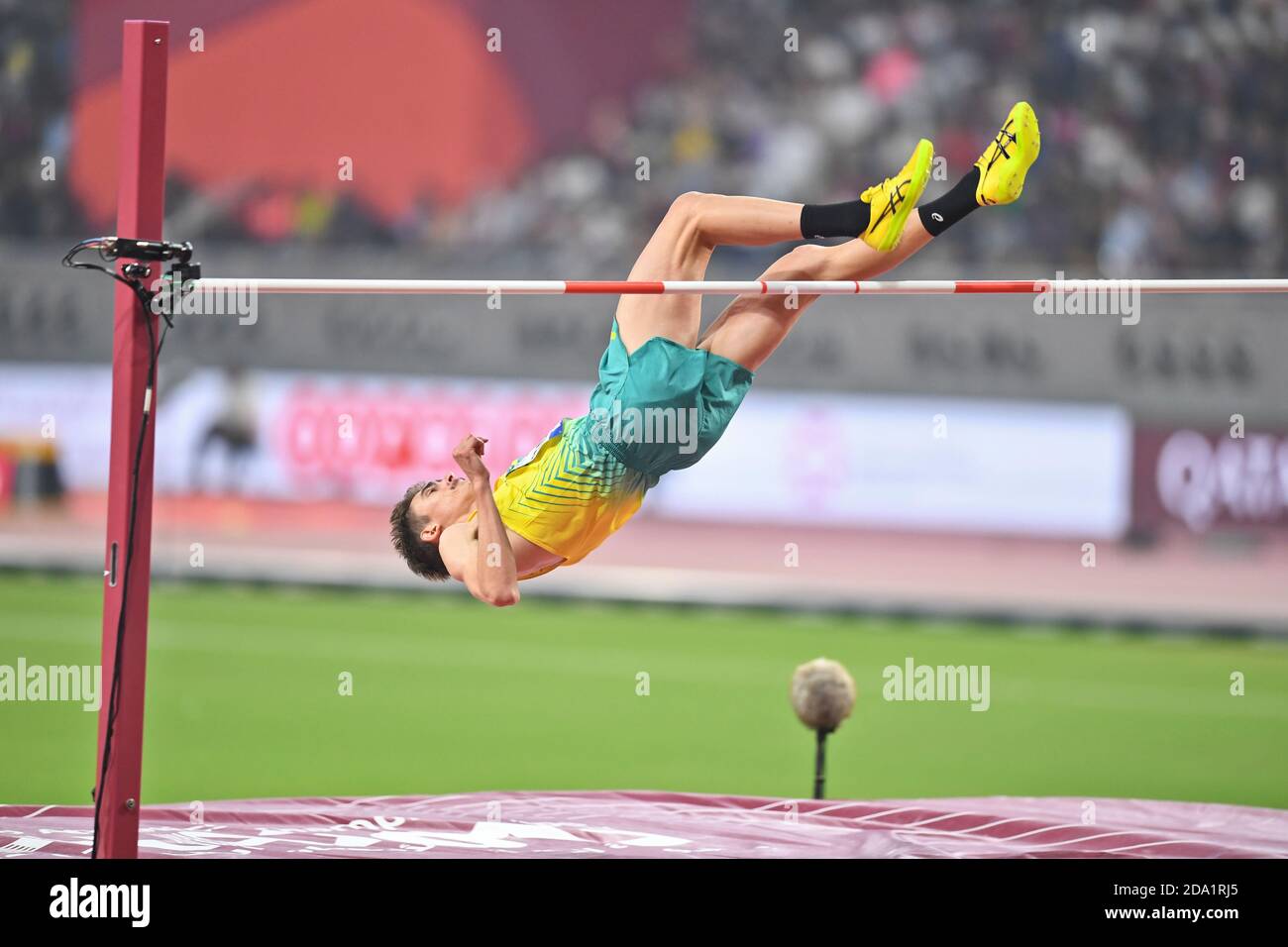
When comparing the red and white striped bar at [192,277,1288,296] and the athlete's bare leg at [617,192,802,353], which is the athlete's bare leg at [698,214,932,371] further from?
the red and white striped bar at [192,277,1288,296]

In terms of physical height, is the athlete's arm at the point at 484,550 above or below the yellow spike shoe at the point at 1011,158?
below

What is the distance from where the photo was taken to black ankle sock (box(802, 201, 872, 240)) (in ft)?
15.3

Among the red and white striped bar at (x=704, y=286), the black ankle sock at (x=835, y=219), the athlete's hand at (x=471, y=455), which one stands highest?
the black ankle sock at (x=835, y=219)

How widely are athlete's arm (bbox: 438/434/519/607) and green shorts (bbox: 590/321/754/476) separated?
0.41 meters

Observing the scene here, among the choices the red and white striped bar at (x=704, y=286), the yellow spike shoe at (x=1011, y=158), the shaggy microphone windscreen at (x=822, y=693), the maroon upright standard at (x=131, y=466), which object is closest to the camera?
the maroon upright standard at (x=131, y=466)

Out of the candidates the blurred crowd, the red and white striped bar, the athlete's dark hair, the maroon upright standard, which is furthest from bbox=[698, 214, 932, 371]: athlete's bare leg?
the blurred crowd

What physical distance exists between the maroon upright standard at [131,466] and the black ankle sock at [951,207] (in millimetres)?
1845

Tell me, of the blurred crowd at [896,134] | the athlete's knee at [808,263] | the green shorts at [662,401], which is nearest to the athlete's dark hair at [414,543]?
the green shorts at [662,401]

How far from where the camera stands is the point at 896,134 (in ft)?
49.7

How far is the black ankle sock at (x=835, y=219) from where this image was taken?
4672mm

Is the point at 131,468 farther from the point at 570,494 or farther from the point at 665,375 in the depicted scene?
the point at 665,375

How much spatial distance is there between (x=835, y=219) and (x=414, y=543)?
5.49 ft

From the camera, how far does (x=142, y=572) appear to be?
425 cm

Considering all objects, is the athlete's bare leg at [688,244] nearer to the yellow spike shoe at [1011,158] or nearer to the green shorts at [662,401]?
the green shorts at [662,401]
